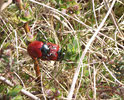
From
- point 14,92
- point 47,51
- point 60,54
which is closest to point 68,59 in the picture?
point 60,54

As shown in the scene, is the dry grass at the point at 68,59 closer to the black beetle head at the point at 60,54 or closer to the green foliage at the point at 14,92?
the black beetle head at the point at 60,54

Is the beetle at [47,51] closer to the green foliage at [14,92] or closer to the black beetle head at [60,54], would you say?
the black beetle head at [60,54]

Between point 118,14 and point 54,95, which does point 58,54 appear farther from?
point 118,14

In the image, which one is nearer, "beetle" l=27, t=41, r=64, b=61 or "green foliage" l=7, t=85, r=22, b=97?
"green foliage" l=7, t=85, r=22, b=97

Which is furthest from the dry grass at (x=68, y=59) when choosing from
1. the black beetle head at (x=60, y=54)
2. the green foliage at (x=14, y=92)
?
the green foliage at (x=14, y=92)

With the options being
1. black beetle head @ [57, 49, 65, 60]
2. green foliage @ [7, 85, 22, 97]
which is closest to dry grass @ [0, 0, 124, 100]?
black beetle head @ [57, 49, 65, 60]

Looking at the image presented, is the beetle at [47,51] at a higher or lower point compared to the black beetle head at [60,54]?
higher

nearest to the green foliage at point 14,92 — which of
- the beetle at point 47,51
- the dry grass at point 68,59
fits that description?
the dry grass at point 68,59

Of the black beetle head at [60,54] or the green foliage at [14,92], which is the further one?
the black beetle head at [60,54]

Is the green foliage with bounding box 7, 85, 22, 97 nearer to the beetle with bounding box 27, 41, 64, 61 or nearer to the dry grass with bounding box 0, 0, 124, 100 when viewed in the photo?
the dry grass with bounding box 0, 0, 124, 100

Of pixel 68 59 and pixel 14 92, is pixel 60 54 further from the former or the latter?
pixel 14 92

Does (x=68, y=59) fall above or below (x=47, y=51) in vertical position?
below
